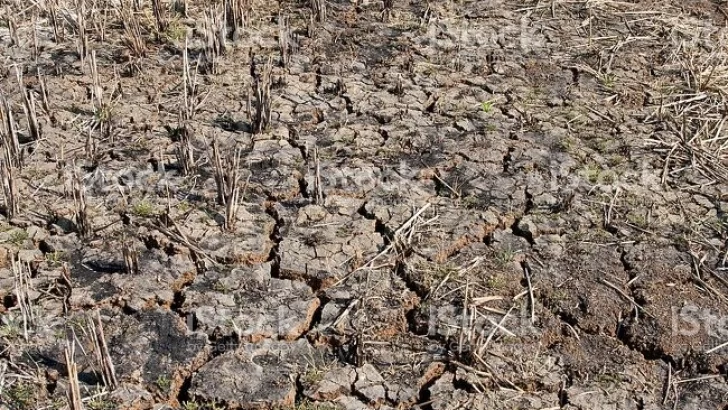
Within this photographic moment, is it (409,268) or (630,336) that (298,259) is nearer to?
(409,268)

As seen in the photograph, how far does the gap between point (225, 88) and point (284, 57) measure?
0.44 m

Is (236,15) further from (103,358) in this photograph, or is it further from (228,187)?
(103,358)

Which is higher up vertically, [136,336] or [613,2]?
[613,2]

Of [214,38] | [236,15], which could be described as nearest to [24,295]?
[214,38]

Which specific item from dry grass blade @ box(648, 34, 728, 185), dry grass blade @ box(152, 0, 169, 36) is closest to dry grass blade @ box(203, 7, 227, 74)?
dry grass blade @ box(152, 0, 169, 36)

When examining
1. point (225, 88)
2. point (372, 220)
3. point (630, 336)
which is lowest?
point (630, 336)

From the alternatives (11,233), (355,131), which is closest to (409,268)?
(355,131)

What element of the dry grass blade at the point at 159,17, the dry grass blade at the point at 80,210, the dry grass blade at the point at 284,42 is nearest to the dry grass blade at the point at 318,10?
the dry grass blade at the point at 284,42

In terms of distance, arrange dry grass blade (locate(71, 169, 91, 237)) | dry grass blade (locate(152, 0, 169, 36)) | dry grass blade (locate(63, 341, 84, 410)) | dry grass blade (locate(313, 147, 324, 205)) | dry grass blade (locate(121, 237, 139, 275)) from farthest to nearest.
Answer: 1. dry grass blade (locate(152, 0, 169, 36))
2. dry grass blade (locate(313, 147, 324, 205))
3. dry grass blade (locate(71, 169, 91, 237))
4. dry grass blade (locate(121, 237, 139, 275))
5. dry grass blade (locate(63, 341, 84, 410))

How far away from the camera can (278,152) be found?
478cm

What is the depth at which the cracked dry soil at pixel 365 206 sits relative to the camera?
359 cm

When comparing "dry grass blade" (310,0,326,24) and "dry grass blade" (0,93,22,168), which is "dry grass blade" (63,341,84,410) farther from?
"dry grass blade" (310,0,326,24)

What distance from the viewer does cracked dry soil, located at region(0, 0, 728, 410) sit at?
3594 mm

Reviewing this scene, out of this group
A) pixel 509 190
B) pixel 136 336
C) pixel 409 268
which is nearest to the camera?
pixel 136 336
